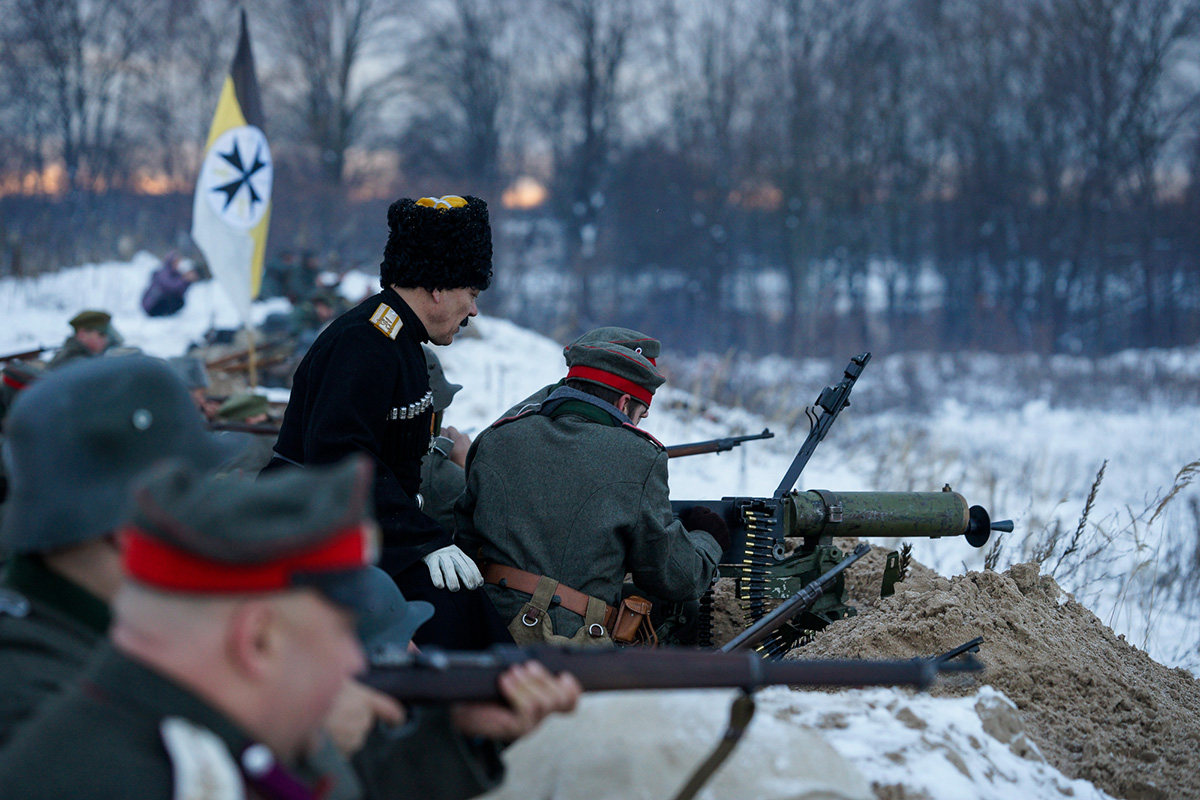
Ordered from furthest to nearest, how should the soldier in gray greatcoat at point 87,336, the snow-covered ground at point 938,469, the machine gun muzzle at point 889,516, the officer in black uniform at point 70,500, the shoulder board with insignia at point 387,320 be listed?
1. the soldier in gray greatcoat at point 87,336
2. the machine gun muzzle at point 889,516
3. the shoulder board with insignia at point 387,320
4. the snow-covered ground at point 938,469
5. the officer in black uniform at point 70,500

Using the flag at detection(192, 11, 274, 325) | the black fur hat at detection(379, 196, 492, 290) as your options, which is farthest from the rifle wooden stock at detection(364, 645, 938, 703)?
the flag at detection(192, 11, 274, 325)

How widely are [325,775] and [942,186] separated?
2952 cm

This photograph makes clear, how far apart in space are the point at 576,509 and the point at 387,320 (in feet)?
3.04

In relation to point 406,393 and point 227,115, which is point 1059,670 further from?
point 227,115

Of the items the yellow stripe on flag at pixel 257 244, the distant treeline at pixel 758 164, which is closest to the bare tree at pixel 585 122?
the distant treeline at pixel 758 164

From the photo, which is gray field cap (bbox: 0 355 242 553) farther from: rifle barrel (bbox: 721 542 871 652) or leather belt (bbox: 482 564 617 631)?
rifle barrel (bbox: 721 542 871 652)

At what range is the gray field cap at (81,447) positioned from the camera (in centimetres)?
155

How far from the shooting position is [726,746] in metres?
1.99

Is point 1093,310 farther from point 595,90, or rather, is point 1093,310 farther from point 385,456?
point 385,456

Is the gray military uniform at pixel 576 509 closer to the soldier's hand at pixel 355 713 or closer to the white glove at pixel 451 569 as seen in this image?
the white glove at pixel 451 569

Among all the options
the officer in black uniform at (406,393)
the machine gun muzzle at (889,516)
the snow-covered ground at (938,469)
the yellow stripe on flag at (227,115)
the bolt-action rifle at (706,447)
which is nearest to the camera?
the snow-covered ground at (938,469)

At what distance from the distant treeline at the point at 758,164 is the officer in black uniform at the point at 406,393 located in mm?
20956

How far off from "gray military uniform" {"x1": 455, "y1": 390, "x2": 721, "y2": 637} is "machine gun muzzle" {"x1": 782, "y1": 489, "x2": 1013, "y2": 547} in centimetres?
92

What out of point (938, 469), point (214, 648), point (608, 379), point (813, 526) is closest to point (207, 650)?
point (214, 648)
